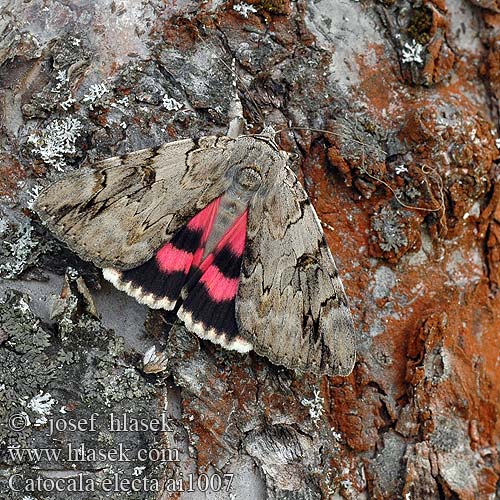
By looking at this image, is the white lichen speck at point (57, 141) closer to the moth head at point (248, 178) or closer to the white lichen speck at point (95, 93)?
the white lichen speck at point (95, 93)

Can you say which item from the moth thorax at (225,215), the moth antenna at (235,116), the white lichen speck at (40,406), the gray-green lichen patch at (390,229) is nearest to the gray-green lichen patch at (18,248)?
the white lichen speck at (40,406)

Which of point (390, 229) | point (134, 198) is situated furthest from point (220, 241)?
point (390, 229)

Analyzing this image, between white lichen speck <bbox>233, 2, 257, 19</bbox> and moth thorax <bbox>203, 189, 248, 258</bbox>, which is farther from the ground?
white lichen speck <bbox>233, 2, 257, 19</bbox>

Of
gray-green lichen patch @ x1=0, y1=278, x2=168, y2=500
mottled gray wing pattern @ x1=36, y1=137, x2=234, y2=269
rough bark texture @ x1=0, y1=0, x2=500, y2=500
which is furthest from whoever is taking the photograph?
mottled gray wing pattern @ x1=36, y1=137, x2=234, y2=269

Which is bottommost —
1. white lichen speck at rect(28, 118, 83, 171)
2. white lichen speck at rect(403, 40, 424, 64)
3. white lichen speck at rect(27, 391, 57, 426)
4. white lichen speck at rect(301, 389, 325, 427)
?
white lichen speck at rect(27, 391, 57, 426)

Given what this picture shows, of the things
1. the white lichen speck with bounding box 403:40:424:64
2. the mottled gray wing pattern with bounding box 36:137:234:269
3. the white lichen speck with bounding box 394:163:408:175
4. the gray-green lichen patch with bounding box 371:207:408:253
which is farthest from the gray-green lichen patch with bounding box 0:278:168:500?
the white lichen speck with bounding box 403:40:424:64

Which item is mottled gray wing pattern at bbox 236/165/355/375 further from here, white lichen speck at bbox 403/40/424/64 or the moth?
white lichen speck at bbox 403/40/424/64

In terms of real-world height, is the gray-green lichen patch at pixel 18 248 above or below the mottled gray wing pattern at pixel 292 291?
below
